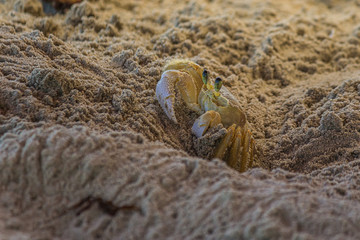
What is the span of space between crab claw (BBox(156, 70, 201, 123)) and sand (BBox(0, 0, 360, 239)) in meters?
0.05

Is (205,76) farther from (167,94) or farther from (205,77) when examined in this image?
(167,94)

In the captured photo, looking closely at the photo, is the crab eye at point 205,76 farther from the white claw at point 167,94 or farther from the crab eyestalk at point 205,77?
the white claw at point 167,94

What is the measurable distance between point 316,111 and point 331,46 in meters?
1.35

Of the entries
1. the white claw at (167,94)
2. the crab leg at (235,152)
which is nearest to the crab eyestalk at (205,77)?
the white claw at (167,94)

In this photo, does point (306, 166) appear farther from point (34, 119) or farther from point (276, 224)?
point (34, 119)

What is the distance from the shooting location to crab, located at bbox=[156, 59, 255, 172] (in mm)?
2012

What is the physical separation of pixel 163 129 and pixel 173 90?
8.9 inches

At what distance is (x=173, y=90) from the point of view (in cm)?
215

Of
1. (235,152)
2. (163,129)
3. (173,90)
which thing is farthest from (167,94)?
(235,152)

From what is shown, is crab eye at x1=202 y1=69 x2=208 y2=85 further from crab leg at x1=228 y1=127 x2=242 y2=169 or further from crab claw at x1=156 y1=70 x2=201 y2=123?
crab leg at x1=228 y1=127 x2=242 y2=169

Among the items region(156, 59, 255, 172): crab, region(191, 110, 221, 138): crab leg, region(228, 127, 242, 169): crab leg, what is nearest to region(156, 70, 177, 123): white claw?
region(156, 59, 255, 172): crab

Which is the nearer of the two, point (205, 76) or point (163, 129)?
point (163, 129)

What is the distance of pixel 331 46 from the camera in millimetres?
3479

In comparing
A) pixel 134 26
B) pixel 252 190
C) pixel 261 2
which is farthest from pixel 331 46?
pixel 252 190
